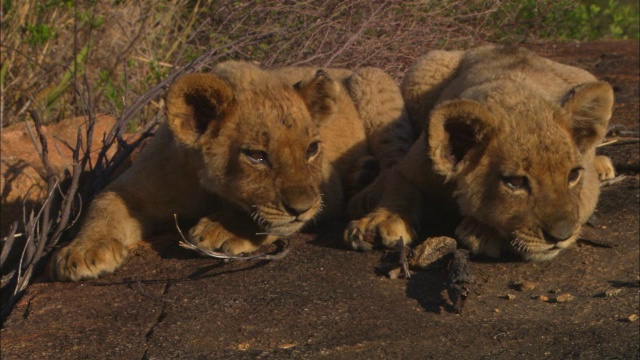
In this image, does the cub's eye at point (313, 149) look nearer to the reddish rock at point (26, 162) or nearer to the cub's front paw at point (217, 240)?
the cub's front paw at point (217, 240)

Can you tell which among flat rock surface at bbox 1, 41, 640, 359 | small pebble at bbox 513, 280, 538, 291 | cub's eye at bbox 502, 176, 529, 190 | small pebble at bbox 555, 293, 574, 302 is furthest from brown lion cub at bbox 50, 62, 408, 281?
small pebble at bbox 555, 293, 574, 302

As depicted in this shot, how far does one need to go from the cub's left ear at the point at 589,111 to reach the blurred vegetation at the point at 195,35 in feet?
7.37

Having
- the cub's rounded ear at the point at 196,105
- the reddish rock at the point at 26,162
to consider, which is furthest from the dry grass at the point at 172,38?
the cub's rounded ear at the point at 196,105

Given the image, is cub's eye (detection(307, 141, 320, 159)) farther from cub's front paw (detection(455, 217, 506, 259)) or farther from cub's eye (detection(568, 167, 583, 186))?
cub's eye (detection(568, 167, 583, 186))

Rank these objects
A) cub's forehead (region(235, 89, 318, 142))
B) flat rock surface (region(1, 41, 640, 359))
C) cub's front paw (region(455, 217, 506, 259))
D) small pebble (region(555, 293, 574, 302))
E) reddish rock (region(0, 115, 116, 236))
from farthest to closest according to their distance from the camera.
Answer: reddish rock (region(0, 115, 116, 236))
cub's front paw (region(455, 217, 506, 259))
cub's forehead (region(235, 89, 318, 142))
small pebble (region(555, 293, 574, 302))
flat rock surface (region(1, 41, 640, 359))

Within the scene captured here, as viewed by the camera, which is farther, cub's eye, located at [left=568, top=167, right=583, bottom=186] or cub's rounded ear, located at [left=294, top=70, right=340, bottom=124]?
cub's rounded ear, located at [left=294, top=70, right=340, bottom=124]

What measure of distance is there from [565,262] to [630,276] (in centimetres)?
32

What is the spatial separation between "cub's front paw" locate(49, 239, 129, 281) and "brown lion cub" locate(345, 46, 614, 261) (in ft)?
3.75

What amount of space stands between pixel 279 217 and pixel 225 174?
1.18ft

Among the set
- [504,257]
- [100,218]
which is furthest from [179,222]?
[504,257]

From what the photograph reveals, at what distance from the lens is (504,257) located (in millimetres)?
4641

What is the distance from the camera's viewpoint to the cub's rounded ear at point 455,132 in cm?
433

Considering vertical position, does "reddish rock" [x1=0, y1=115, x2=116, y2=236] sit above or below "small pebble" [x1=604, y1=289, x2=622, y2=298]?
above

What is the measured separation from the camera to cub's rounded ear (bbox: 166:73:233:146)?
14.2ft
